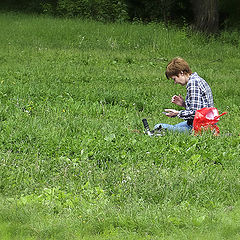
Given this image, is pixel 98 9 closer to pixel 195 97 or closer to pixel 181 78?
pixel 181 78

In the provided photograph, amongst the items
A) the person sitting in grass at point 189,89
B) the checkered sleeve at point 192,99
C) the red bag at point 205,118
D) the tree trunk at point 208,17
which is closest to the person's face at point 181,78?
the person sitting in grass at point 189,89

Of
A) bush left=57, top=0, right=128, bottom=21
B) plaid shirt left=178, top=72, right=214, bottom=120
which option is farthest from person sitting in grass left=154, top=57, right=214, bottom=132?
bush left=57, top=0, right=128, bottom=21

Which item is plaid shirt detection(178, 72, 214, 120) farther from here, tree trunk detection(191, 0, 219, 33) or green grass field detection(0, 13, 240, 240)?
tree trunk detection(191, 0, 219, 33)

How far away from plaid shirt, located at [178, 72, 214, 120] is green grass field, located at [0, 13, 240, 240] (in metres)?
0.41

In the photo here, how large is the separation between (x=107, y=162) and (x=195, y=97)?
1.68m

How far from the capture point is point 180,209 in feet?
13.5

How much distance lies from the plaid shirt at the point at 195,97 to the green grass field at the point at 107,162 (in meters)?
0.41

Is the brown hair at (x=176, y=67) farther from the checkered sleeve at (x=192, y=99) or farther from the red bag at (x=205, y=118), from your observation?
the red bag at (x=205, y=118)

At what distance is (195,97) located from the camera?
6223 mm

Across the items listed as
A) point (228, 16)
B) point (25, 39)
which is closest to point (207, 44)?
point (25, 39)

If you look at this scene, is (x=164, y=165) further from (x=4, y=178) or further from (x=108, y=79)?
(x=108, y=79)

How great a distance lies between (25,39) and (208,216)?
41.4 feet

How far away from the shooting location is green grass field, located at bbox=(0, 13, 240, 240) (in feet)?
12.8

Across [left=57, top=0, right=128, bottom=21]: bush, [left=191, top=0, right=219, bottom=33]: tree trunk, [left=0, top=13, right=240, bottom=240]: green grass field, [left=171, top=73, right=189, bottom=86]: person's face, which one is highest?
[left=171, top=73, right=189, bottom=86]: person's face
